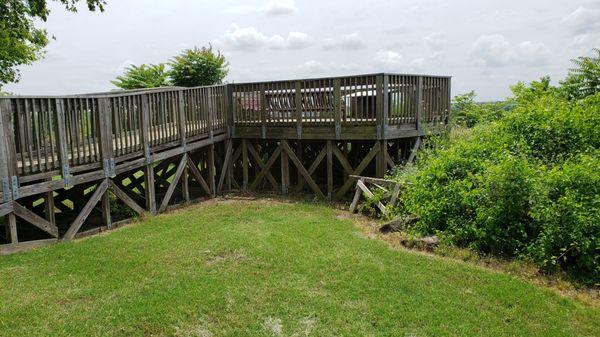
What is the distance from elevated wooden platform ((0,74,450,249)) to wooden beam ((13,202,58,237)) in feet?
0.05

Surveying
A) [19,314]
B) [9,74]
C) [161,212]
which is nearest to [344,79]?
[161,212]

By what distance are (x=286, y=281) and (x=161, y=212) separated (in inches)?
210

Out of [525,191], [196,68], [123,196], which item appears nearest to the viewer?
[525,191]

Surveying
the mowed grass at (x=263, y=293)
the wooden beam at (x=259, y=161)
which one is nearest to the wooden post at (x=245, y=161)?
the wooden beam at (x=259, y=161)

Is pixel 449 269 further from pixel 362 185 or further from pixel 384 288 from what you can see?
pixel 362 185

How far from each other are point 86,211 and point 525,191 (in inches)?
284

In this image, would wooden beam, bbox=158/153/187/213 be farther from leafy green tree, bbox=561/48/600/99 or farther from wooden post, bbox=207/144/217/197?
leafy green tree, bbox=561/48/600/99

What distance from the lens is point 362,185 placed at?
10133 millimetres

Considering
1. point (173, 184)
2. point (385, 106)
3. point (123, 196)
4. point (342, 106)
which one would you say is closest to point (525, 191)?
point (385, 106)

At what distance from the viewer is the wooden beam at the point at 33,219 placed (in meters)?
7.04

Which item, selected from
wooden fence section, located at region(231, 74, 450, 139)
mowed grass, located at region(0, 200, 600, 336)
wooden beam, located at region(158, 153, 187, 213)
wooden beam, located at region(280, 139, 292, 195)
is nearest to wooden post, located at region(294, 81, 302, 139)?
wooden fence section, located at region(231, 74, 450, 139)

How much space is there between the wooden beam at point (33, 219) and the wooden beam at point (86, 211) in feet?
0.91

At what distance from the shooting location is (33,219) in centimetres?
730

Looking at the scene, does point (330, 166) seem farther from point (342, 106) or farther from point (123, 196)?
point (123, 196)
